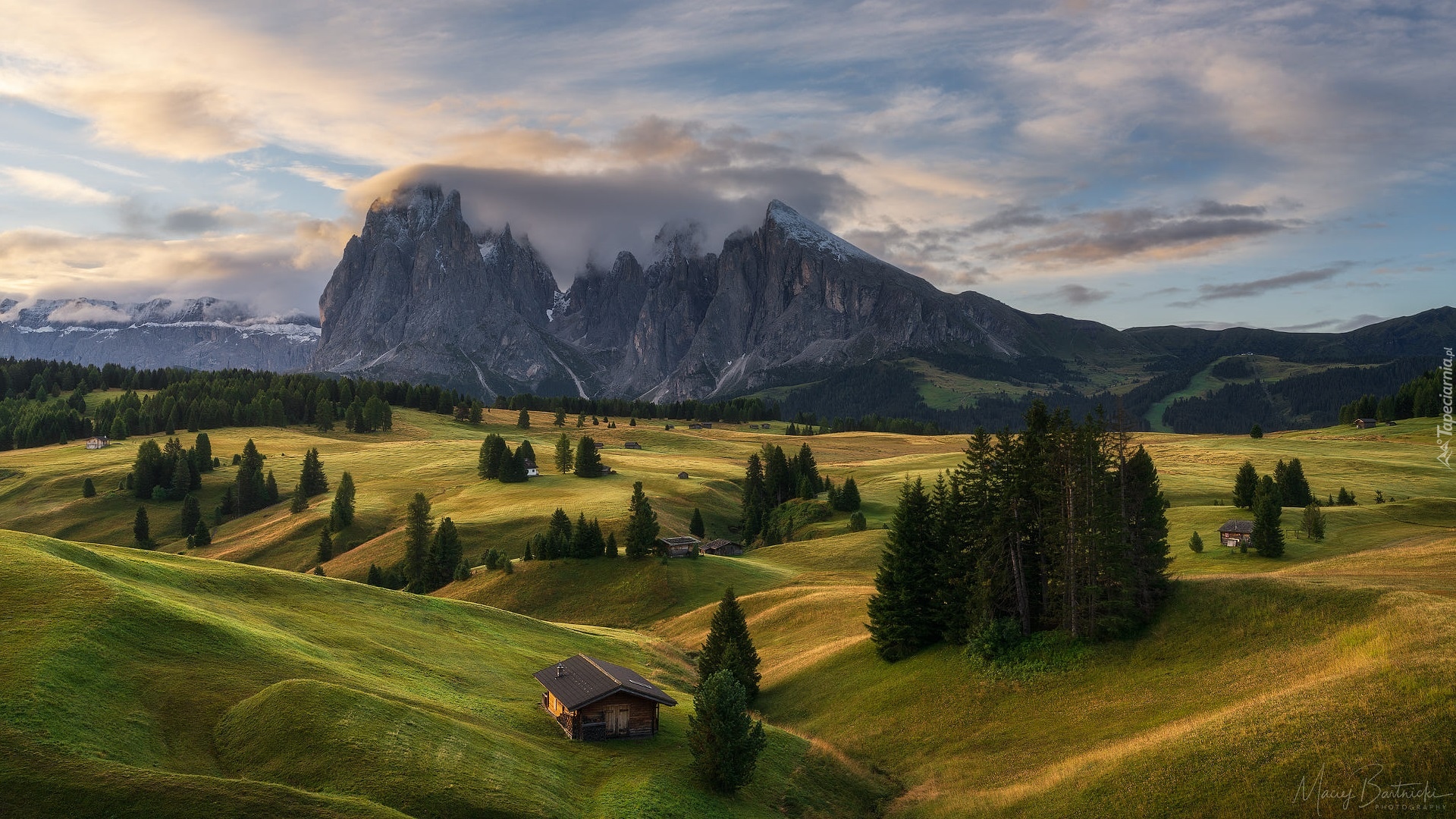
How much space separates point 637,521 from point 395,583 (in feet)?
102

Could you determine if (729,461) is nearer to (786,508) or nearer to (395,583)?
(786,508)

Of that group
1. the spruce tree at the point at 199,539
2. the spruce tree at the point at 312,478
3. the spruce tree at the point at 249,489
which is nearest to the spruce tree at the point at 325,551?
the spruce tree at the point at 199,539

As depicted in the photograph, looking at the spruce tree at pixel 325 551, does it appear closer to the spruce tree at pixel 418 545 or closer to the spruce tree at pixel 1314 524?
the spruce tree at pixel 418 545

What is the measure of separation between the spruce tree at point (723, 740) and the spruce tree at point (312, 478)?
124919 millimetres

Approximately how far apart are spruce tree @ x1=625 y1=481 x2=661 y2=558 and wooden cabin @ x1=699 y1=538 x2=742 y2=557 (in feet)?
45.9

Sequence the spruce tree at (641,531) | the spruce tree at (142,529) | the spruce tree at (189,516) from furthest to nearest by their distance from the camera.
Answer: the spruce tree at (189,516)
the spruce tree at (142,529)
the spruce tree at (641,531)

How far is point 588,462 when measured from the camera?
155 m

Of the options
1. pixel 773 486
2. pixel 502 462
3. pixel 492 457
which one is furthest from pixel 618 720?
pixel 492 457

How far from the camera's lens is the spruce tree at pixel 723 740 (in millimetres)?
38000

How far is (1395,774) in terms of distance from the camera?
90.3 ft

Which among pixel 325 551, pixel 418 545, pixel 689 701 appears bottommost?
pixel 325 551

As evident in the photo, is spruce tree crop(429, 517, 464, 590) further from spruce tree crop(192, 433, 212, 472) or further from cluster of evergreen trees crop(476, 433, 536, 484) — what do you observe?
spruce tree crop(192, 433, 212, 472)

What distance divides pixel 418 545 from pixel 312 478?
5635 cm

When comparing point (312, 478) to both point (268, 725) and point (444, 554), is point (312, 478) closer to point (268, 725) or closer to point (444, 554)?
point (444, 554)
